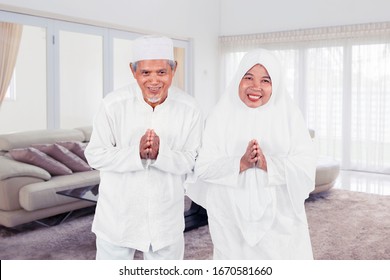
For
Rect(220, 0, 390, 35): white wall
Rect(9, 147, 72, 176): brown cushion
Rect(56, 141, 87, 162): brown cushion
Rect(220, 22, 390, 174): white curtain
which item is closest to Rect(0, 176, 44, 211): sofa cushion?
Rect(9, 147, 72, 176): brown cushion

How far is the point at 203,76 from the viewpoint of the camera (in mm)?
7777

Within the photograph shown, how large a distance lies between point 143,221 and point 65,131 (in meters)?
3.46

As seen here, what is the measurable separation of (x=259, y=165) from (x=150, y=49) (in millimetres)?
544

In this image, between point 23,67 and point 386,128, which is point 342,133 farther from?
point 23,67

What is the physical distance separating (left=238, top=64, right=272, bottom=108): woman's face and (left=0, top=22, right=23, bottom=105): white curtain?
3999mm

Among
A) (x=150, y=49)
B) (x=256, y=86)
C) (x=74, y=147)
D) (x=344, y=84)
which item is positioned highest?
(x=344, y=84)

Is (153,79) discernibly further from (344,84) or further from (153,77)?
(344,84)

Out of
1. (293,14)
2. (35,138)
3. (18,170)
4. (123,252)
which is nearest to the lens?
(123,252)

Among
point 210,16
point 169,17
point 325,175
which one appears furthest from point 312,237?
point 210,16

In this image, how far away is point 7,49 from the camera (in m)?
4.89

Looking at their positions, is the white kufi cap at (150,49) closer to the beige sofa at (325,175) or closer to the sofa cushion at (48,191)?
the sofa cushion at (48,191)

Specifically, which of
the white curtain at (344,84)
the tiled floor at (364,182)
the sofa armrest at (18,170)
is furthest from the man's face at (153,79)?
the white curtain at (344,84)

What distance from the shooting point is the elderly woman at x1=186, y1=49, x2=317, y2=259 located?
61.2 inches
